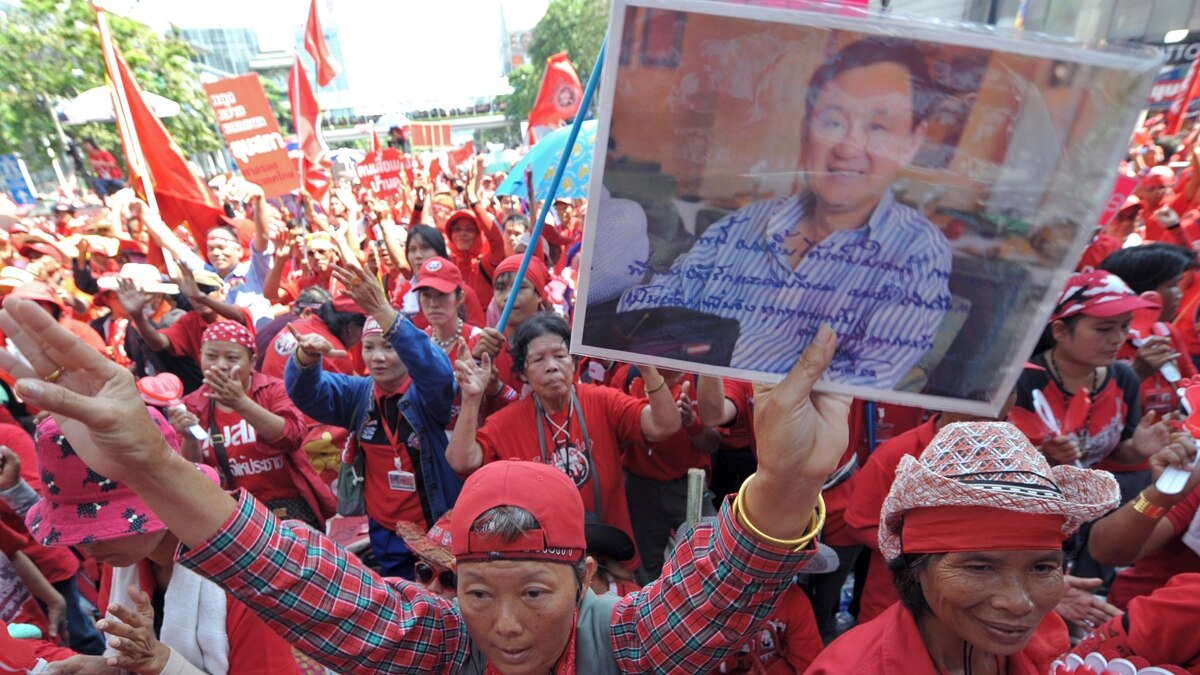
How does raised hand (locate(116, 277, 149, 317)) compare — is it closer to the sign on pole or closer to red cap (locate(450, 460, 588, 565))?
red cap (locate(450, 460, 588, 565))

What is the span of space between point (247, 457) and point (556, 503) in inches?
90.4

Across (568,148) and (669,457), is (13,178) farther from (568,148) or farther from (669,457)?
(568,148)

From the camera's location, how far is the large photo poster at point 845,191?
892mm

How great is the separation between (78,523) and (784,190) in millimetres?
1866

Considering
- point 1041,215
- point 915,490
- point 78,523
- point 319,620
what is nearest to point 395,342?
point 78,523

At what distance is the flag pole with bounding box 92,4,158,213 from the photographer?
5.69 metres

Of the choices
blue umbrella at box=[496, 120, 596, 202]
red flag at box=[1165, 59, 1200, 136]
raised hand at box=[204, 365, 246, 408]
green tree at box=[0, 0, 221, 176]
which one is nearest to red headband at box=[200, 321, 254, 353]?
raised hand at box=[204, 365, 246, 408]

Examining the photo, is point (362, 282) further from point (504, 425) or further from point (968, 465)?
point (968, 465)

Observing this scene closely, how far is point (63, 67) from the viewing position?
58.4 feet

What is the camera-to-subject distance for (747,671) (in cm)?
216

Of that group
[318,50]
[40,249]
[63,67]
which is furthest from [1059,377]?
[63,67]

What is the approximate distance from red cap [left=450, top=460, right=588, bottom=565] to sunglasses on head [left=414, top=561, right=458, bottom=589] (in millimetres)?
705

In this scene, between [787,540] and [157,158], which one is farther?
[157,158]

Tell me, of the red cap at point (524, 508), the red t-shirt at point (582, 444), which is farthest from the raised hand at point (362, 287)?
the red cap at point (524, 508)
